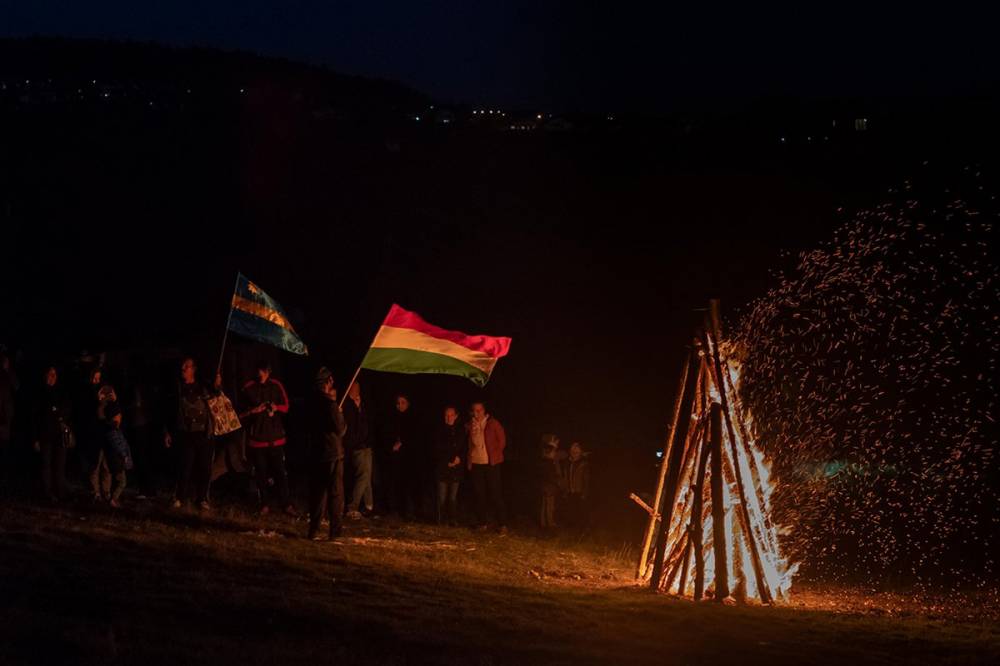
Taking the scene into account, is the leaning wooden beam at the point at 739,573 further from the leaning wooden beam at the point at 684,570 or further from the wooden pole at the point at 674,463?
the wooden pole at the point at 674,463

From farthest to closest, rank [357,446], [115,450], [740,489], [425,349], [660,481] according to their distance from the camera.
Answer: [357,446] → [115,450] → [425,349] → [660,481] → [740,489]

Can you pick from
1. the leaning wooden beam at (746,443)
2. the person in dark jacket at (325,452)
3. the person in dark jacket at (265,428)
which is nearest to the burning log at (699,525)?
the leaning wooden beam at (746,443)

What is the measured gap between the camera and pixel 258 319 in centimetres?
1591

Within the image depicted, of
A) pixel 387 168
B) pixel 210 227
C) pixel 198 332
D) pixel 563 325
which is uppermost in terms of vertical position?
pixel 387 168

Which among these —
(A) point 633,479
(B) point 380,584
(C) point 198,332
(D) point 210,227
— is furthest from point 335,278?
(B) point 380,584

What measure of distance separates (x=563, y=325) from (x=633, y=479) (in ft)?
57.1

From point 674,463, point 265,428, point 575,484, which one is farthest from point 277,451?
point 674,463

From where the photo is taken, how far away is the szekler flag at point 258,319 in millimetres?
15672

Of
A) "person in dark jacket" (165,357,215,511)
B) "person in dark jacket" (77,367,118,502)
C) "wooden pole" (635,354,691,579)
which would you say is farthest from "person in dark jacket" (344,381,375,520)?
"wooden pole" (635,354,691,579)

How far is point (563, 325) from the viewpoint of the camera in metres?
38.8

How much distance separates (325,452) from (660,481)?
3673mm

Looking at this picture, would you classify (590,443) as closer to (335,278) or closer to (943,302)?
(943,302)

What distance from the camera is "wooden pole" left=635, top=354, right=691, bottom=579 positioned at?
1333 cm

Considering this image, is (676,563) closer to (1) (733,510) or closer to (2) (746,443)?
(1) (733,510)
